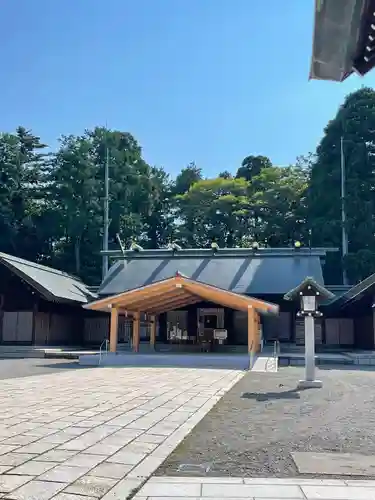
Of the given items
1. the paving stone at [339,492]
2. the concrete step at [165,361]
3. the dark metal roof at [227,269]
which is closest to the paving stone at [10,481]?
the paving stone at [339,492]

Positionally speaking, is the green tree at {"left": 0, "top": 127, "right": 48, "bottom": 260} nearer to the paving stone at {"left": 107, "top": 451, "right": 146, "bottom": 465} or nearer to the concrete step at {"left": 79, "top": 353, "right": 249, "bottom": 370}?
the concrete step at {"left": 79, "top": 353, "right": 249, "bottom": 370}

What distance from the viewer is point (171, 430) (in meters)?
5.34

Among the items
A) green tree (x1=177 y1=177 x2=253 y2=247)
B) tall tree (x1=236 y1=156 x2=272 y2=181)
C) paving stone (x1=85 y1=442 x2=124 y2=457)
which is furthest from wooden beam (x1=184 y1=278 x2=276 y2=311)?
tall tree (x1=236 y1=156 x2=272 y2=181)

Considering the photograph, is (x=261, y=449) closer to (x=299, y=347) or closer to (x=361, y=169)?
(x=299, y=347)

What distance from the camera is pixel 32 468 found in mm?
3736

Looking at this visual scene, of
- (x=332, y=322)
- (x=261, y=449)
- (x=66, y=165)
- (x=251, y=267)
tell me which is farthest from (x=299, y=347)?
(x=66, y=165)

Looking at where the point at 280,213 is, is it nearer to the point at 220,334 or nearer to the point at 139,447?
the point at 220,334

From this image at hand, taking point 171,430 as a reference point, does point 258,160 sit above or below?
above

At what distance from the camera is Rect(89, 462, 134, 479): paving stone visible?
3.65m

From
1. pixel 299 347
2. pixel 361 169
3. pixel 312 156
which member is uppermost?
pixel 312 156

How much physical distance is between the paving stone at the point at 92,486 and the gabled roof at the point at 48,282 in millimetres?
17578

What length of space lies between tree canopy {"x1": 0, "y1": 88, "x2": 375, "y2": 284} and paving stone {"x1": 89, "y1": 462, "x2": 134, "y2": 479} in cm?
2860

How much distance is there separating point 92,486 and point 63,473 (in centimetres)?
36

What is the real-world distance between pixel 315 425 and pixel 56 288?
17.7 m
